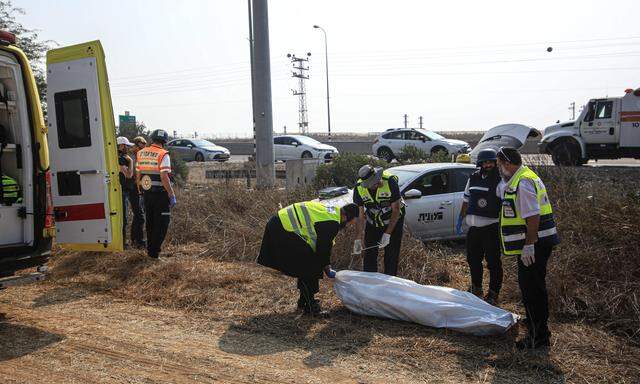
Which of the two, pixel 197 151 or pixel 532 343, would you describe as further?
pixel 197 151

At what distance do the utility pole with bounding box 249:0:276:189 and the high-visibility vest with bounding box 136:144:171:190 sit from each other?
494cm

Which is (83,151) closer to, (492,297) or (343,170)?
(492,297)

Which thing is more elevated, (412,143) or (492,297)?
(412,143)

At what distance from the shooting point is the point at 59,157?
577 centimetres

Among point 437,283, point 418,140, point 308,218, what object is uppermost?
point 418,140

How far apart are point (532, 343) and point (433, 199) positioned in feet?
12.7

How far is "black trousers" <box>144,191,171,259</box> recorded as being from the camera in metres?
7.39

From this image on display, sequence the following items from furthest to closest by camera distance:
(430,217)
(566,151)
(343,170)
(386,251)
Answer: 1. (566,151)
2. (343,170)
3. (430,217)
4. (386,251)

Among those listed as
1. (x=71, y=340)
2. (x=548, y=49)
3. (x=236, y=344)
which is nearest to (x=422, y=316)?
(x=236, y=344)

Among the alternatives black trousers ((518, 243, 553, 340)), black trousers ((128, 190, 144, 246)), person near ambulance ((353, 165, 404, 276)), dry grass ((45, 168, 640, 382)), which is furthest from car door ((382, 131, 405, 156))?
black trousers ((518, 243, 553, 340))

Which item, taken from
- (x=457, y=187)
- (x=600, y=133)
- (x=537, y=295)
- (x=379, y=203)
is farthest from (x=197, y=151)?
(x=537, y=295)

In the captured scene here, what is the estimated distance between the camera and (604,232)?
617 centimetres

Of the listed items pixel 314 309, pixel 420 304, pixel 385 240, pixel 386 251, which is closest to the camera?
pixel 420 304

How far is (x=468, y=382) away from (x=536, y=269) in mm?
1183
